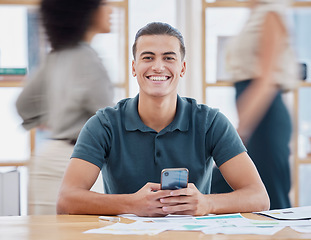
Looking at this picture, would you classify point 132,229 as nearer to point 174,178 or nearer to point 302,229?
point 174,178

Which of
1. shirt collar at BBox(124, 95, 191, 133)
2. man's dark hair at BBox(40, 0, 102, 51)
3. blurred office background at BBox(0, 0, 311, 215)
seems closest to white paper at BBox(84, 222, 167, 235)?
shirt collar at BBox(124, 95, 191, 133)

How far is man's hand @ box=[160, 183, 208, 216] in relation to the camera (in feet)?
4.33

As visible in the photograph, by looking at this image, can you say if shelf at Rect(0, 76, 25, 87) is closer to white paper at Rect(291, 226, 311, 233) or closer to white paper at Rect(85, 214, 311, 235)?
white paper at Rect(85, 214, 311, 235)

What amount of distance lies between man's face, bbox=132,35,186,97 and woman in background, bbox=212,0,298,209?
369 millimetres

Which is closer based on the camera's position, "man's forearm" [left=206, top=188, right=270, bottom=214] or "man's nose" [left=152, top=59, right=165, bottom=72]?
"man's forearm" [left=206, top=188, right=270, bottom=214]

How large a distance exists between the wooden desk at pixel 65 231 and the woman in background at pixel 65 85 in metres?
0.44

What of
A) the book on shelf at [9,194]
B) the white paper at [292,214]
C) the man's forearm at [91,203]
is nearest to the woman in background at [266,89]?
the white paper at [292,214]

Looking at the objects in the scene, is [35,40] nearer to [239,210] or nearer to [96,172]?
[96,172]

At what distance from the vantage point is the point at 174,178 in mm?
1298

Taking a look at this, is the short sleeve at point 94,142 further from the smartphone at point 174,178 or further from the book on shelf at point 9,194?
the book on shelf at point 9,194

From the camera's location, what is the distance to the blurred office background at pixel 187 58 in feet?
9.95

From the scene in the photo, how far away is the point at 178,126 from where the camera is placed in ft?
5.46

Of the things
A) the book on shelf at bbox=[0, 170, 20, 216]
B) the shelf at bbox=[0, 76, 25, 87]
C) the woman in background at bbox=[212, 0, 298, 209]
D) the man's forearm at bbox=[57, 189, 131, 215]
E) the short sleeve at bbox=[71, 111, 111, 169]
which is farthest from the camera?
the shelf at bbox=[0, 76, 25, 87]

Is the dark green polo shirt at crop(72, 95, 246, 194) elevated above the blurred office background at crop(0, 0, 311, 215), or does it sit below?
below
